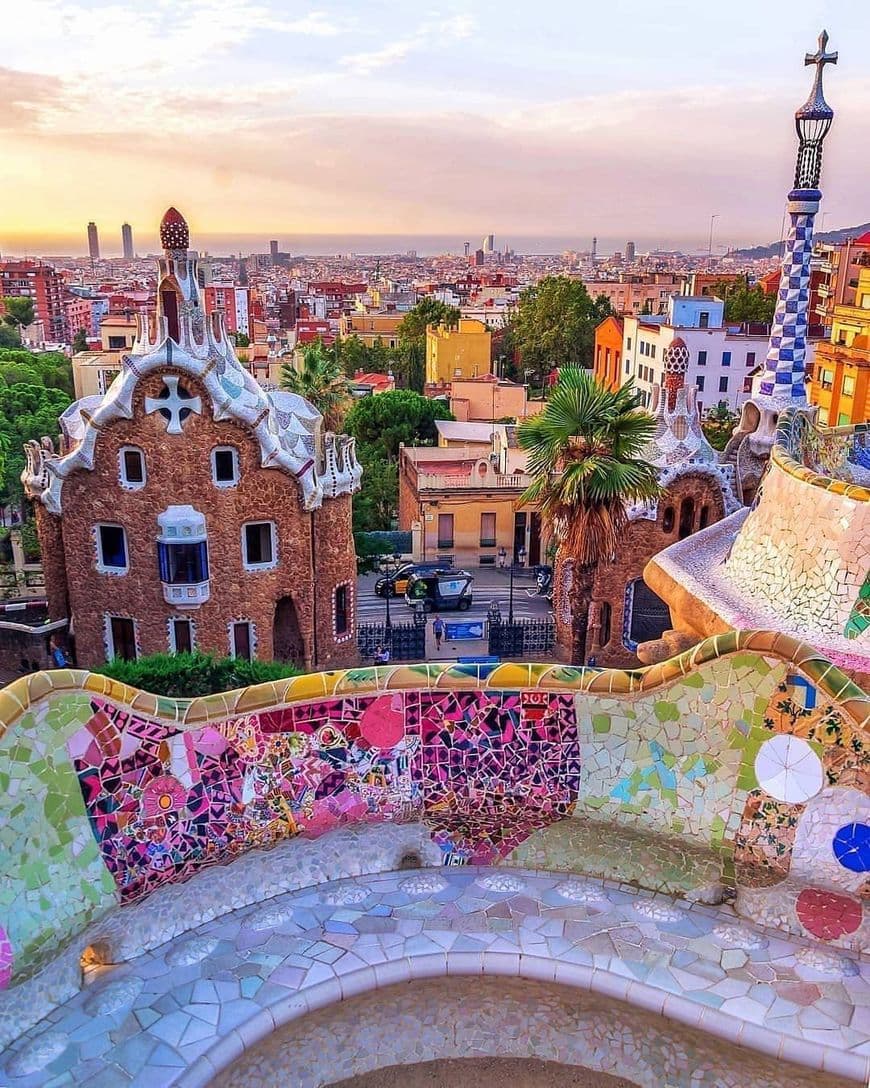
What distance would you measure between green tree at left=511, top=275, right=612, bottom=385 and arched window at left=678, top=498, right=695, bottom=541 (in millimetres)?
46833

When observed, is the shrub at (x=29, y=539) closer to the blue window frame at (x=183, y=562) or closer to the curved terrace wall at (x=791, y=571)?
the blue window frame at (x=183, y=562)

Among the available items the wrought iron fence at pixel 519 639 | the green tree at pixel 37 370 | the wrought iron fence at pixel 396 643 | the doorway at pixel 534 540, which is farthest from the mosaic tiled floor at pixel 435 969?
the green tree at pixel 37 370

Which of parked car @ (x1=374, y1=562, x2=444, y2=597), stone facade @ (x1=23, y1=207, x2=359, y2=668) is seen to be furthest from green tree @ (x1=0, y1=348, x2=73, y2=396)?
stone facade @ (x1=23, y1=207, x2=359, y2=668)

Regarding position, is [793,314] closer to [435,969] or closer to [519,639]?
[519,639]

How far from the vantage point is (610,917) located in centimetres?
753

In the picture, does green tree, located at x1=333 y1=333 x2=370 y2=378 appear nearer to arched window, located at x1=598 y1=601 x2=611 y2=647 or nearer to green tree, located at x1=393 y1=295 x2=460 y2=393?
green tree, located at x1=393 y1=295 x2=460 y2=393

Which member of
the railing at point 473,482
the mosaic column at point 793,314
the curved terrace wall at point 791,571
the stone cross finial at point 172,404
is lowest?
the railing at point 473,482

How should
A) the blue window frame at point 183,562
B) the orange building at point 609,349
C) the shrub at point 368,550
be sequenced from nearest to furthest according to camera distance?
the blue window frame at point 183,562 → the shrub at point 368,550 → the orange building at point 609,349

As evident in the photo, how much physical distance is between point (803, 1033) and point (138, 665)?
36.1 feet

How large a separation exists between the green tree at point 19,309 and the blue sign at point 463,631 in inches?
3707

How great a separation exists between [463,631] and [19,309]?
10021 centimetres

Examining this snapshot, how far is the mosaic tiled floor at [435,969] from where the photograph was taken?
20.7 feet

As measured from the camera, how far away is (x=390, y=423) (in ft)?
134

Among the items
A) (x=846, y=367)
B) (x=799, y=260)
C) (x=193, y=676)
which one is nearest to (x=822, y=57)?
(x=799, y=260)
